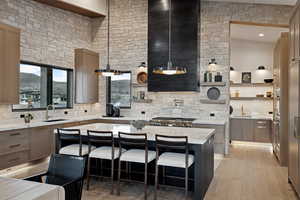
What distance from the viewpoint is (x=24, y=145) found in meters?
4.56

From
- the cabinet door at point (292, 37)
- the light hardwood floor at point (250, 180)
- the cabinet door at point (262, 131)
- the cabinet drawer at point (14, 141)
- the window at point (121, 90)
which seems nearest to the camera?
the light hardwood floor at point (250, 180)

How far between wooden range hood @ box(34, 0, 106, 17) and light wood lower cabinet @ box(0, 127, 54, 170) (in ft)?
9.83

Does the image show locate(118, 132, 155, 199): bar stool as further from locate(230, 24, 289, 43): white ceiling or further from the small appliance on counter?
locate(230, 24, 289, 43): white ceiling

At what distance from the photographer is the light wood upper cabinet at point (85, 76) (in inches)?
263

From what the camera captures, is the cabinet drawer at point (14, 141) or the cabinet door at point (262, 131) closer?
the cabinet drawer at point (14, 141)

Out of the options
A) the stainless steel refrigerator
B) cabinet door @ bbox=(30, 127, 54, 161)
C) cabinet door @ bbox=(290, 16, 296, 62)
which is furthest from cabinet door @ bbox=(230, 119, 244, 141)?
cabinet door @ bbox=(30, 127, 54, 161)

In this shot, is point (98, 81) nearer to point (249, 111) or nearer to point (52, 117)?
point (52, 117)

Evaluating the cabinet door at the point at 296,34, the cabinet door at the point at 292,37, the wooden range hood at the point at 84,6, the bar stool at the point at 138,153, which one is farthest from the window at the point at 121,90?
the cabinet door at the point at 296,34

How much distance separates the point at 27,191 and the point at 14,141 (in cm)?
325

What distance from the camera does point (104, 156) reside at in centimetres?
357

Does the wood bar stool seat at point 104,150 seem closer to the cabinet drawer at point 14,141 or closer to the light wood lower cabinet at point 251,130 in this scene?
the cabinet drawer at point 14,141

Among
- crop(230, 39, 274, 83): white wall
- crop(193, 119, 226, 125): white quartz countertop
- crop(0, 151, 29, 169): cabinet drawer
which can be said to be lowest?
crop(0, 151, 29, 169): cabinet drawer

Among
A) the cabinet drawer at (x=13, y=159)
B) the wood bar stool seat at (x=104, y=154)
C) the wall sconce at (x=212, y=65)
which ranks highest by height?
the wall sconce at (x=212, y=65)

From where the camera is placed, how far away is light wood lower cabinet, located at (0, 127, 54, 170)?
167 inches
